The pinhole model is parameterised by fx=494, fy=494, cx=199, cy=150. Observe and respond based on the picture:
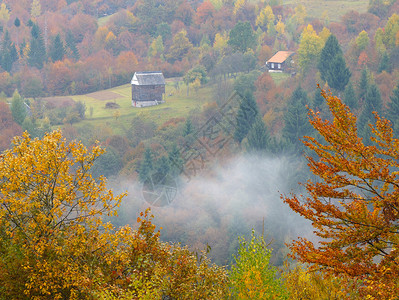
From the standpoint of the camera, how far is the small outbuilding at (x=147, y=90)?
4328 inches

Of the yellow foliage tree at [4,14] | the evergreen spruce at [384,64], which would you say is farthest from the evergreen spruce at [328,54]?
the yellow foliage tree at [4,14]

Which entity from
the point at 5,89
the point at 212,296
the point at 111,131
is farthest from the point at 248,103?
the point at 212,296

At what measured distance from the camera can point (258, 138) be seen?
272ft

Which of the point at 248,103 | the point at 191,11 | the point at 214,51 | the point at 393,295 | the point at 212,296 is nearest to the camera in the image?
the point at 393,295

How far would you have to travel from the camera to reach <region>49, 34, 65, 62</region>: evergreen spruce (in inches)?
5477

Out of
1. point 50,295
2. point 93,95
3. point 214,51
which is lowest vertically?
point 93,95

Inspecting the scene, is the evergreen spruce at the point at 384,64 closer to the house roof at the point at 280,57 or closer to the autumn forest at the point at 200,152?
the autumn forest at the point at 200,152

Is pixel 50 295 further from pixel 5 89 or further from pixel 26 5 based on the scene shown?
pixel 26 5

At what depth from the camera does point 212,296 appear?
44.7 feet

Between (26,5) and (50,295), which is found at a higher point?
(50,295)

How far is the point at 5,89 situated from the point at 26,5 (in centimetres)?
6794

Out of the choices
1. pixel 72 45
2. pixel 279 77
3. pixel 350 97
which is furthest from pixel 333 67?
pixel 72 45

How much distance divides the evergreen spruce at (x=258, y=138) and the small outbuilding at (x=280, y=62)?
133 ft

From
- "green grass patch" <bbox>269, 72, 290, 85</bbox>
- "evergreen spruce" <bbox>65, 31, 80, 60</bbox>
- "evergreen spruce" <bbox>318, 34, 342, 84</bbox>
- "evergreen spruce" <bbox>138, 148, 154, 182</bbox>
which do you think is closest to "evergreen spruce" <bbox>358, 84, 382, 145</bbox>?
"evergreen spruce" <bbox>318, 34, 342, 84</bbox>
